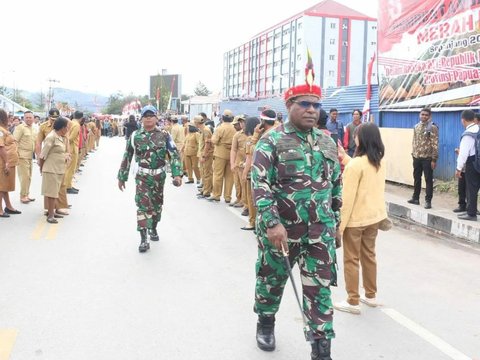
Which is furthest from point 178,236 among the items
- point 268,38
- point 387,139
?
point 268,38

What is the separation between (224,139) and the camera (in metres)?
10.6

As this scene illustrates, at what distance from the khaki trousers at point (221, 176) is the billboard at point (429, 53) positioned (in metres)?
4.74

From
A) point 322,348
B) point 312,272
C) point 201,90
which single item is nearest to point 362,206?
point 312,272

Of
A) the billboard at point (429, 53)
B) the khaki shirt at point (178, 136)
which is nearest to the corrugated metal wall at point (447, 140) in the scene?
the billboard at point (429, 53)

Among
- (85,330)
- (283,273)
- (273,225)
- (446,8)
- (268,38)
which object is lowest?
(85,330)

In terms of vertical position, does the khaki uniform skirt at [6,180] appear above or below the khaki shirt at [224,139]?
below

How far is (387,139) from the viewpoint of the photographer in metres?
13.2

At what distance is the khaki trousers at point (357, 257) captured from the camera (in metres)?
4.57

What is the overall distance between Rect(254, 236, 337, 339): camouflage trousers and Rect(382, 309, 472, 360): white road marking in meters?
1.06

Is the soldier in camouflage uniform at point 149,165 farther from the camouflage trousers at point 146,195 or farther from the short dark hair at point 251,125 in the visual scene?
the short dark hair at point 251,125

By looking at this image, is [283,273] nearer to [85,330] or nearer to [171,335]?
[171,335]

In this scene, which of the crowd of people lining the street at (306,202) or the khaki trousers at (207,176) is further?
the khaki trousers at (207,176)

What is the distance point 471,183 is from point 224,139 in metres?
4.59

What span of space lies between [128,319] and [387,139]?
10.1 meters
